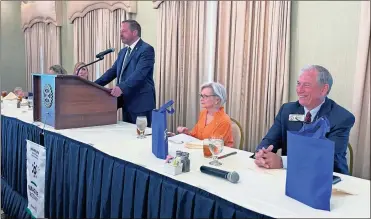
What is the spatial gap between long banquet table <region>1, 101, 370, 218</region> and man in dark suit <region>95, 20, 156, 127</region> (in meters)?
0.45

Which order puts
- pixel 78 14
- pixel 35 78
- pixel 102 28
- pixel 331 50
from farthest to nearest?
pixel 78 14 < pixel 102 28 < pixel 331 50 < pixel 35 78

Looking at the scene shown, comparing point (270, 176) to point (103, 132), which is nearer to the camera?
point (270, 176)

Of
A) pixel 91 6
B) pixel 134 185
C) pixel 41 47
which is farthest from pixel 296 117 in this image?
pixel 41 47

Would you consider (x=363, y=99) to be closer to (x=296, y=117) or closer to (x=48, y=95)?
(x=296, y=117)

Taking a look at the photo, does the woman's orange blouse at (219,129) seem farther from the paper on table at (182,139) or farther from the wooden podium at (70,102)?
the wooden podium at (70,102)

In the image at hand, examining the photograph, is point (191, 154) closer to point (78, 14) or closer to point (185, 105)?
point (185, 105)

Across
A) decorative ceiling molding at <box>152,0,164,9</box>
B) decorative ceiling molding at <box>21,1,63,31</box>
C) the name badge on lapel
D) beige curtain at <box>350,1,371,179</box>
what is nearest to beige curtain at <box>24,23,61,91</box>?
decorative ceiling molding at <box>21,1,63,31</box>

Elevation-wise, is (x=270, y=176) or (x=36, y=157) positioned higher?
(x=270, y=176)

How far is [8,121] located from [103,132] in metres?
1.07

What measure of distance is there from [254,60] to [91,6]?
317cm

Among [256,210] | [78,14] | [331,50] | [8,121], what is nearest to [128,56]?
[8,121]

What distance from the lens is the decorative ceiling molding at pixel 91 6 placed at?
452cm

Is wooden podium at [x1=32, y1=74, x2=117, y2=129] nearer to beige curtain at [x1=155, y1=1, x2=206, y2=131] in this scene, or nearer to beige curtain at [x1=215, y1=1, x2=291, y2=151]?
beige curtain at [x1=215, y1=1, x2=291, y2=151]

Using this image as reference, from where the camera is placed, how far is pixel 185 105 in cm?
395
